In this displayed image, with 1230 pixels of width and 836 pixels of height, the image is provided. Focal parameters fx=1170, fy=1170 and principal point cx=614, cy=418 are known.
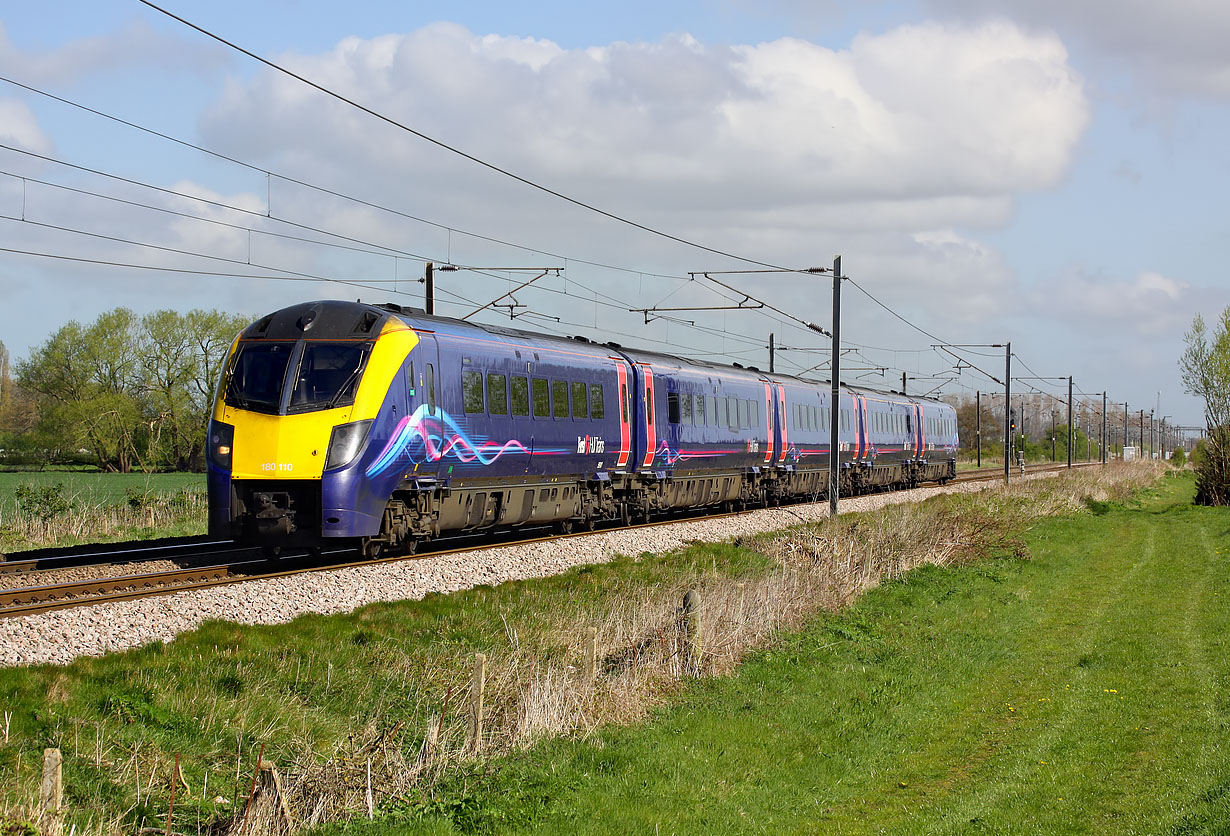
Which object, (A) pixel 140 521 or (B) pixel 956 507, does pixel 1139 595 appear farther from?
(A) pixel 140 521

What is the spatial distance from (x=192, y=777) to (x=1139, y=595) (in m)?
17.8

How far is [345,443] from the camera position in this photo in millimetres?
17359

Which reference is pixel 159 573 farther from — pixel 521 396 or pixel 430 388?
pixel 521 396

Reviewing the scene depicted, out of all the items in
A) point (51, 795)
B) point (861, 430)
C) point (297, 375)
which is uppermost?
point (297, 375)

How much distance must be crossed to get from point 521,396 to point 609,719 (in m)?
12.0

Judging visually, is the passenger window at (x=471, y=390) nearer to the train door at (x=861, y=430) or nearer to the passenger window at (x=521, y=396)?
the passenger window at (x=521, y=396)

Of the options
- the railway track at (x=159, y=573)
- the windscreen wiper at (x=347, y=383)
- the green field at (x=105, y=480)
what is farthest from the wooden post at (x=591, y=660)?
the green field at (x=105, y=480)

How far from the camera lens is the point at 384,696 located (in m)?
11.5

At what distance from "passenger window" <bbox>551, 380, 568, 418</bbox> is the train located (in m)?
0.05

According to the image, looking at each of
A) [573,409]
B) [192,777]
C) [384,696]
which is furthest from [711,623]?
[573,409]

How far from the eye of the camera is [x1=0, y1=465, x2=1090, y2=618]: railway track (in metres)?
14.4

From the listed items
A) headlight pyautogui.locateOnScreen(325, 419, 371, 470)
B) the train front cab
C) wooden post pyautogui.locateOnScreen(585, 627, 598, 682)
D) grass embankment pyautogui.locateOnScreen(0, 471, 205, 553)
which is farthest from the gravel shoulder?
grass embankment pyautogui.locateOnScreen(0, 471, 205, 553)

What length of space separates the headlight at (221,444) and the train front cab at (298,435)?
0.05ft

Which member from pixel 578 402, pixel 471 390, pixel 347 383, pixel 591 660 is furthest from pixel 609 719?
pixel 578 402
